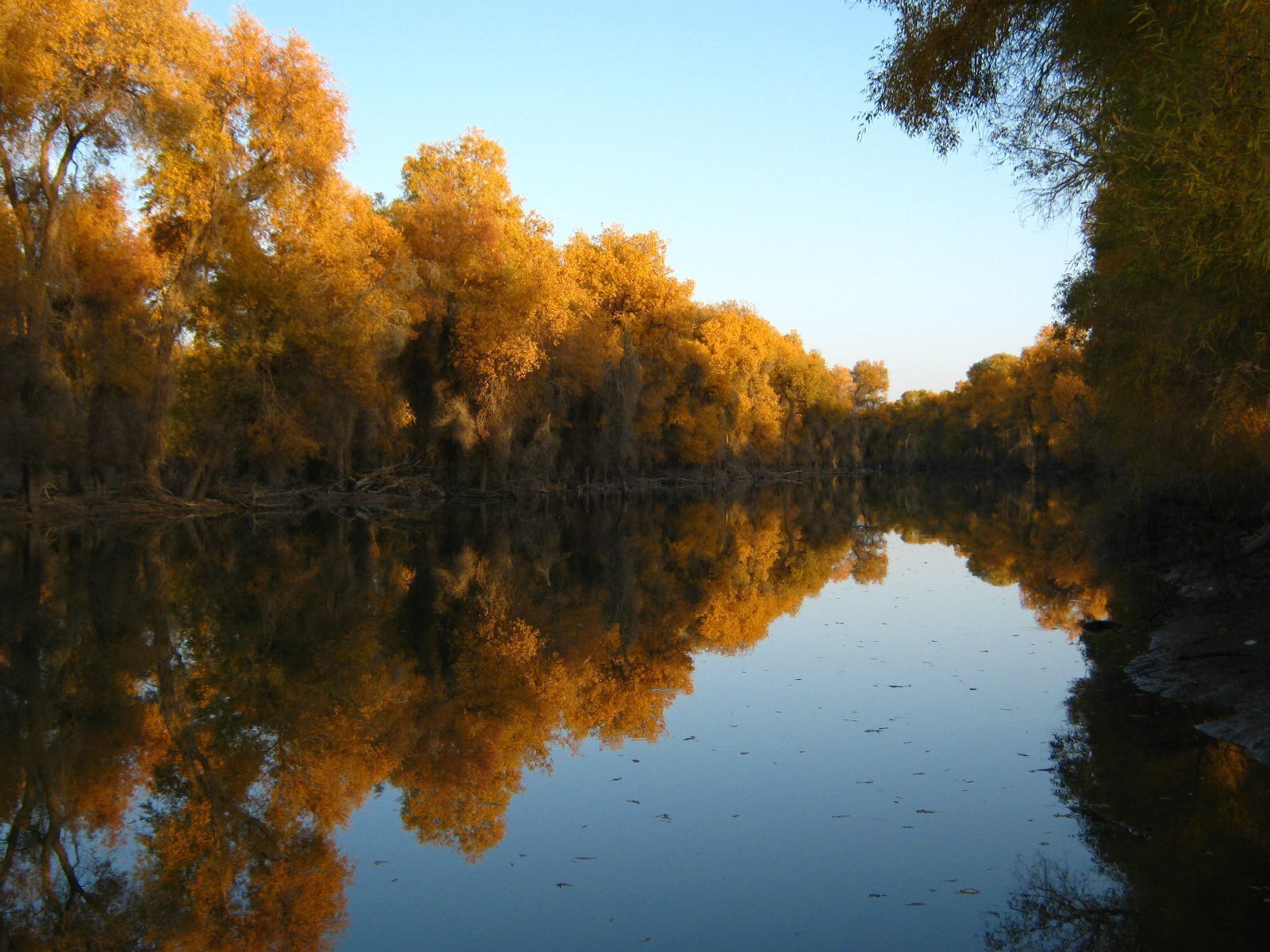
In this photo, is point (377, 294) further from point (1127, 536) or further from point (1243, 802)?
point (1243, 802)

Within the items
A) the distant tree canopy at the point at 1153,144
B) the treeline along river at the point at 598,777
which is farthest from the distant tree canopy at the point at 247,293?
the distant tree canopy at the point at 1153,144

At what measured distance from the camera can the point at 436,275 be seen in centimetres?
3070

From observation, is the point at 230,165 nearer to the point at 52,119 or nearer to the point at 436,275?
the point at 52,119

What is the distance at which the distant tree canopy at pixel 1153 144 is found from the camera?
469cm

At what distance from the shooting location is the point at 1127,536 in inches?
678

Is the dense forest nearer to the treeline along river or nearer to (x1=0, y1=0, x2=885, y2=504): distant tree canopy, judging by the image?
(x1=0, y1=0, x2=885, y2=504): distant tree canopy

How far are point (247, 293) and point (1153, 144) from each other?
24629 mm

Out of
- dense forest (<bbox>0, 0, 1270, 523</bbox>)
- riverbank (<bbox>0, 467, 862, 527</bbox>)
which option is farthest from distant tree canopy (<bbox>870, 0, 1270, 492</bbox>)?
riverbank (<bbox>0, 467, 862, 527</bbox>)

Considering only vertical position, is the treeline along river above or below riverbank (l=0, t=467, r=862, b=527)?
below

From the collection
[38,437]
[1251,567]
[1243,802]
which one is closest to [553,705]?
[1243,802]

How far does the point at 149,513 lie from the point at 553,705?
20924 millimetres

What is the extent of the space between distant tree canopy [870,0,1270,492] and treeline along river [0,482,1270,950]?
→ 274cm

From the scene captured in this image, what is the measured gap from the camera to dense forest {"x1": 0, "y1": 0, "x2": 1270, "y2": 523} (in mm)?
5699

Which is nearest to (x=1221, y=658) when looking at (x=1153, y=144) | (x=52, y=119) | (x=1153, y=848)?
(x=1153, y=848)
